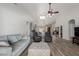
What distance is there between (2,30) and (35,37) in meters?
4.74

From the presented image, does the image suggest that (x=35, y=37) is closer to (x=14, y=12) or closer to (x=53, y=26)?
(x=53, y=26)

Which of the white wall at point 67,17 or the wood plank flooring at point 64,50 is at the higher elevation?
the white wall at point 67,17

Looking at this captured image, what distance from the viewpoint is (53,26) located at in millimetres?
Result: 10516

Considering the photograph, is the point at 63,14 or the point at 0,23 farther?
the point at 63,14

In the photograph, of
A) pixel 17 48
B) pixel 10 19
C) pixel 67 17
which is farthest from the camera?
pixel 67 17

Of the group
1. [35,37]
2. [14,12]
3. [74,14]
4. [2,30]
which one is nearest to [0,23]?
[2,30]

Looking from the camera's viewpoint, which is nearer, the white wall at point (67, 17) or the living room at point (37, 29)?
the living room at point (37, 29)

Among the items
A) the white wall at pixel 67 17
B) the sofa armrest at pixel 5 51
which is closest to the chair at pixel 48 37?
the white wall at pixel 67 17

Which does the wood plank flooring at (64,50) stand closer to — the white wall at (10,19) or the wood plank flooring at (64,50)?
the wood plank flooring at (64,50)

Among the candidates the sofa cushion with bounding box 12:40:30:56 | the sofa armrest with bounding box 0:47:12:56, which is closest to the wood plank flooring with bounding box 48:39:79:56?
the sofa cushion with bounding box 12:40:30:56

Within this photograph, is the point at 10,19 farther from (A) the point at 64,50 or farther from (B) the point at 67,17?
(B) the point at 67,17

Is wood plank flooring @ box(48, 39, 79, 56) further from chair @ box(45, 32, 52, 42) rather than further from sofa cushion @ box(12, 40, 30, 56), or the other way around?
chair @ box(45, 32, 52, 42)

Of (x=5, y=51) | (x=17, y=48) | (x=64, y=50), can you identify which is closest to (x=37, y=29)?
(x=64, y=50)

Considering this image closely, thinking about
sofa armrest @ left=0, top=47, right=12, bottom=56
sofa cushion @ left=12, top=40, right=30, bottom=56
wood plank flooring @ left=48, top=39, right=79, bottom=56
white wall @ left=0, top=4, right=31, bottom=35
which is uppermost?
white wall @ left=0, top=4, right=31, bottom=35
